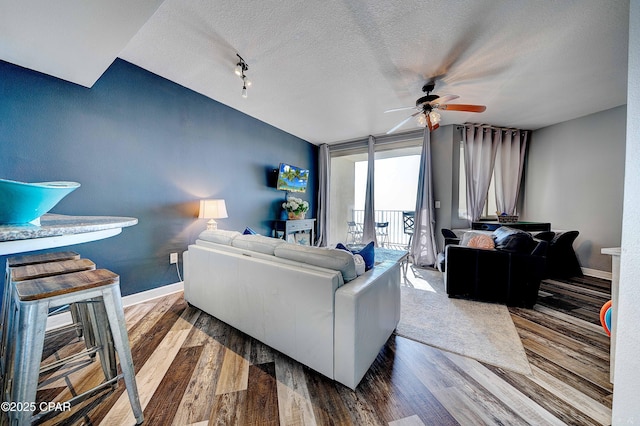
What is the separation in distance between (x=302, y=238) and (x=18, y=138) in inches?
139

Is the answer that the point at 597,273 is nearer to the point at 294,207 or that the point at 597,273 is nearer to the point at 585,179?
the point at 585,179

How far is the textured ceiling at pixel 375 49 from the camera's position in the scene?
1.56m

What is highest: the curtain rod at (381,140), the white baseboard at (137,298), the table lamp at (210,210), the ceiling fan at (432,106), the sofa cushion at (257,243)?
the curtain rod at (381,140)

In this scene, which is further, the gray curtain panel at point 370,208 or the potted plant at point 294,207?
the gray curtain panel at point 370,208

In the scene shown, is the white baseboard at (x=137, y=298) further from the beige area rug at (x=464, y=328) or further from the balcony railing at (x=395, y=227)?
the balcony railing at (x=395, y=227)

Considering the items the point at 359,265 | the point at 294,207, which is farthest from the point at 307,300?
the point at 294,207

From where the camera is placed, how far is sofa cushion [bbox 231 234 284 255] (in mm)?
1662

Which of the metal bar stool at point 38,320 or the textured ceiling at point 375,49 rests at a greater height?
the textured ceiling at point 375,49

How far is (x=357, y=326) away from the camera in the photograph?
1209mm

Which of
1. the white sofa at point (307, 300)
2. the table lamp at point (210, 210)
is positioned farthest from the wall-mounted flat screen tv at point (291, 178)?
the white sofa at point (307, 300)

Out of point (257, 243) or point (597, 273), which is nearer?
point (257, 243)

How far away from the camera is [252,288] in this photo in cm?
161

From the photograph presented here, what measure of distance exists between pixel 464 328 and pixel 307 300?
60.3 inches

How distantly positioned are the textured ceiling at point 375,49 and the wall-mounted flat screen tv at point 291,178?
1.20 metres
